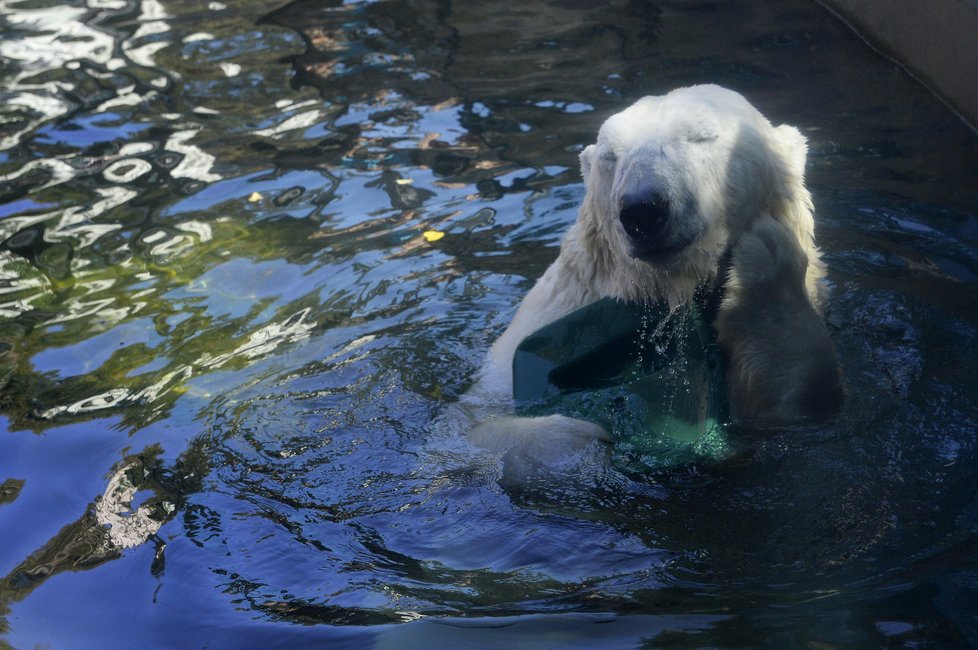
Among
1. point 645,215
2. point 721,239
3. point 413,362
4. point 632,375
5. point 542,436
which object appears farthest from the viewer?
point 413,362

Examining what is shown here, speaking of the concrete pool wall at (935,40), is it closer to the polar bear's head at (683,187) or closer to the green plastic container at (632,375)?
the polar bear's head at (683,187)

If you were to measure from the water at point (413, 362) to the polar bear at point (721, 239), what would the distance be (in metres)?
0.21

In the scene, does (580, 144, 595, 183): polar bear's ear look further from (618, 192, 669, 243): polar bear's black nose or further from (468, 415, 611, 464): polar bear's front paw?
(468, 415, 611, 464): polar bear's front paw

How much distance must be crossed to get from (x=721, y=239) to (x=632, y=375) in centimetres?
56

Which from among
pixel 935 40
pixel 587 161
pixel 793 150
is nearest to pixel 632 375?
pixel 587 161

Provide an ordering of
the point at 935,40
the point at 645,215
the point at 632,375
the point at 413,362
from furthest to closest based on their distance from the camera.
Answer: the point at 935,40 < the point at 413,362 < the point at 632,375 < the point at 645,215

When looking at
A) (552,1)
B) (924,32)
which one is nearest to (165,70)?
(552,1)

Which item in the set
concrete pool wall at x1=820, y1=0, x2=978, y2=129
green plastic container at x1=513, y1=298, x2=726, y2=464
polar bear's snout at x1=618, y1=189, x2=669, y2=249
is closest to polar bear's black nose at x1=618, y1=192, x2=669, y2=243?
polar bear's snout at x1=618, y1=189, x2=669, y2=249

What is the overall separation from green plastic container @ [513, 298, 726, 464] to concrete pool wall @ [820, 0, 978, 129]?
9.92ft

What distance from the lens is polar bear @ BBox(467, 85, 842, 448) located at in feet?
9.28

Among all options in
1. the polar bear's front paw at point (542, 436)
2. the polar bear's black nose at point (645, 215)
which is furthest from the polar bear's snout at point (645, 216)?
the polar bear's front paw at point (542, 436)

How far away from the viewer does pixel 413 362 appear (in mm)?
4133

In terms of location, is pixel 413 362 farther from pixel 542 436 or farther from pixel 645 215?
pixel 645 215

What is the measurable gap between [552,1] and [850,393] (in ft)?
19.0
